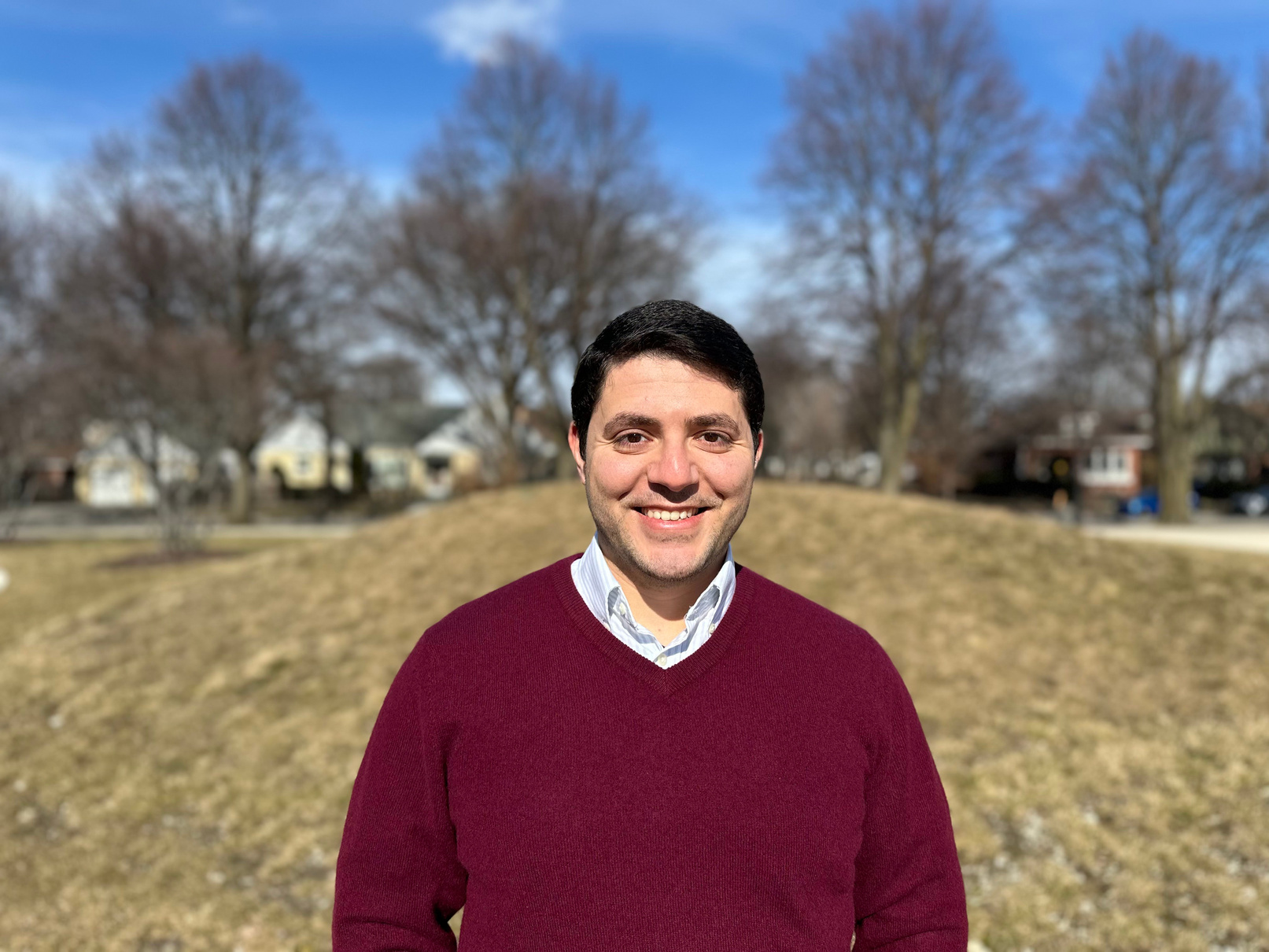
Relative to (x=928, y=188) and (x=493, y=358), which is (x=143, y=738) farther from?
(x=928, y=188)

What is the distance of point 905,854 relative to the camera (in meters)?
1.79

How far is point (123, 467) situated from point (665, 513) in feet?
96.7

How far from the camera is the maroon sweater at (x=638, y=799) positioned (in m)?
1.64

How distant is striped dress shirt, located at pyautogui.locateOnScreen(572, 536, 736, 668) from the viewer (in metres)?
1.78

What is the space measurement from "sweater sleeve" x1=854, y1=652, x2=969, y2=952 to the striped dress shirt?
36 cm

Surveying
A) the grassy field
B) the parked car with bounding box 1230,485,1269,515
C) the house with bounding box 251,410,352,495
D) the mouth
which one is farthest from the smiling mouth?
the house with bounding box 251,410,352,495

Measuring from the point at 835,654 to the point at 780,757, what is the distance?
0.78 feet

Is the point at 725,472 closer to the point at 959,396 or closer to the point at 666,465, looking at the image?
the point at 666,465

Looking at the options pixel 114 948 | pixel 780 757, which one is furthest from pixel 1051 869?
pixel 114 948

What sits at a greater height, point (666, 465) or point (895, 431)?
point (895, 431)

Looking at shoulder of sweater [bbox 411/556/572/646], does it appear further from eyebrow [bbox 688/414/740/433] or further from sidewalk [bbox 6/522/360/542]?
sidewalk [bbox 6/522/360/542]

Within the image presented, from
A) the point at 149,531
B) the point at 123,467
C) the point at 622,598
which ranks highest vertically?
the point at 622,598

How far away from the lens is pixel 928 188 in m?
24.6

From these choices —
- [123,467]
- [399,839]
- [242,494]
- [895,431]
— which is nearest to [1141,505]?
[895,431]
